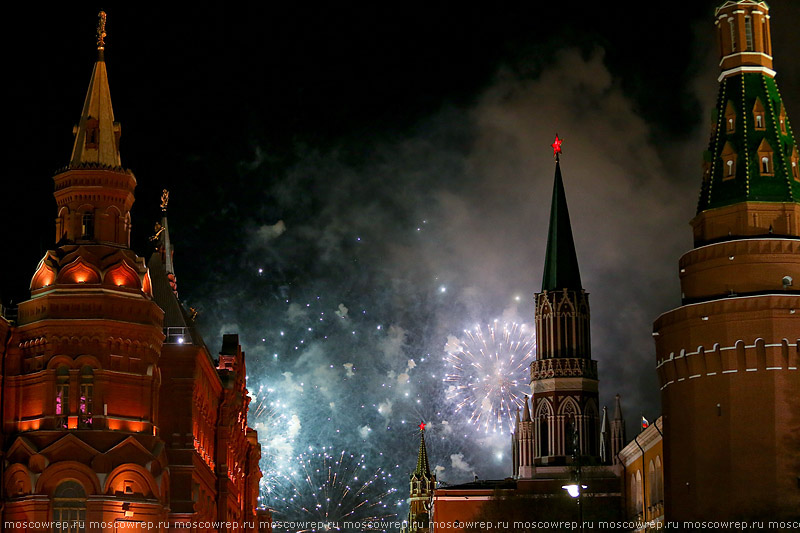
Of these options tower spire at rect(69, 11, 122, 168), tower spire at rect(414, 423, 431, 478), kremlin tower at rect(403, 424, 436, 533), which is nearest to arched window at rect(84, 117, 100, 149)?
tower spire at rect(69, 11, 122, 168)

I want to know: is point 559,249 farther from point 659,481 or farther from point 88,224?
point 88,224

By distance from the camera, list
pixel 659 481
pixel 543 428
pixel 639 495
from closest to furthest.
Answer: pixel 659 481
pixel 639 495
pixel 543 428

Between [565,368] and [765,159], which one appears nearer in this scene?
[765,159]

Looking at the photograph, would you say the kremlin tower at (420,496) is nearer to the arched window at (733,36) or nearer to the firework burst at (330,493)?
the firework burst at (330,493)

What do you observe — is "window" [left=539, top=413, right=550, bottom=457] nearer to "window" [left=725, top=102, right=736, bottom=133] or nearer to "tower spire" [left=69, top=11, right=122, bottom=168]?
"window" [left=725, top=102, right=736, bottom=133]

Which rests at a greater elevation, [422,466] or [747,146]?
[747,146]

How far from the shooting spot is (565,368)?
11306cm

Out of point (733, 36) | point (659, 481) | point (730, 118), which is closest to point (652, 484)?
point (659, 481)

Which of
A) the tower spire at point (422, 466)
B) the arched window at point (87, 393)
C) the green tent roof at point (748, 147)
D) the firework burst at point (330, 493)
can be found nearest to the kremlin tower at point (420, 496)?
the tower spire at point (422, 466)

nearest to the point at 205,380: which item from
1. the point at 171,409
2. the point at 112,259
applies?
the point at 171,409

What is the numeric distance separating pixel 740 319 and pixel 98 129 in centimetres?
3169

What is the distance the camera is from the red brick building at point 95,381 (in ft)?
184

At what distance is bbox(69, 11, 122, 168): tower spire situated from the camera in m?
61.2

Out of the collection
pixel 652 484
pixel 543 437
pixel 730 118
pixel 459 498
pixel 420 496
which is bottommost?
pixel 652 484
